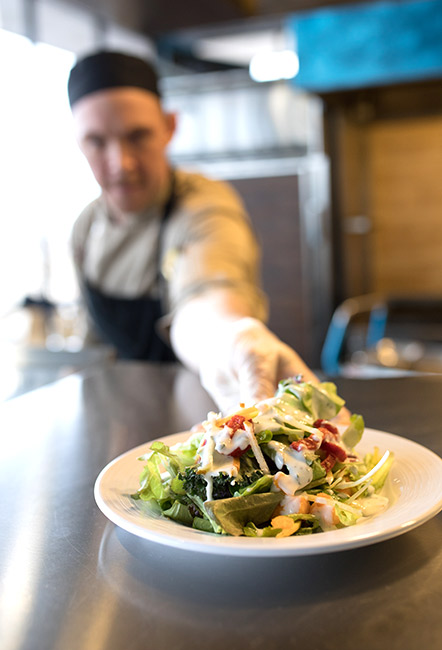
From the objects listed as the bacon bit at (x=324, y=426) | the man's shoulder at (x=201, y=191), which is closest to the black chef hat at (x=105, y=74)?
the man's shoulder at (x=201, y=191)

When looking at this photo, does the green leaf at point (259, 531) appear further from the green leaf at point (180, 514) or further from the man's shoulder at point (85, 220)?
the man's shoulder at point (85, 220)

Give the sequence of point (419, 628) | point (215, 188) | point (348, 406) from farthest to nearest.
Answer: point (215, 188), point (348, 406), point (419, 628)

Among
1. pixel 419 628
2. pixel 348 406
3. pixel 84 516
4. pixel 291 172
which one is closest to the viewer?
pixel 419 628

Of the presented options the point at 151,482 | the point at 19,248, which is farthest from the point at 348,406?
the point at 19,248

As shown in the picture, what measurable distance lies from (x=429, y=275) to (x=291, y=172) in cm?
121

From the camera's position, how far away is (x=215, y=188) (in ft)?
7.24

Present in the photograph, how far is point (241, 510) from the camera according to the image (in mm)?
699

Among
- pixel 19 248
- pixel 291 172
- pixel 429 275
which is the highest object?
pixel 291 172

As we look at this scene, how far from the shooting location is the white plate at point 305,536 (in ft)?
1.99

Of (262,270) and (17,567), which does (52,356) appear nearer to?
(17,567)

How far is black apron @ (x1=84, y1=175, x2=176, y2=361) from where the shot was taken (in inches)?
86.3

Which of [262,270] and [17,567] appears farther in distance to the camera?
[262,270]

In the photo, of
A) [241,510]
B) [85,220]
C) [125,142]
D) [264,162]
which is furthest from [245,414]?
[264,162]

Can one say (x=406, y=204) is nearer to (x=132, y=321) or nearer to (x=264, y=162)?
(x=264, y=162)
